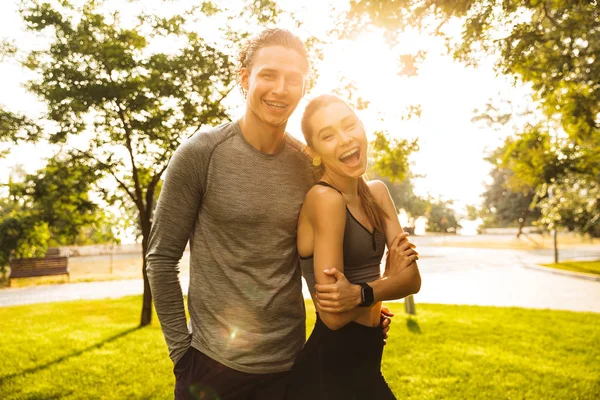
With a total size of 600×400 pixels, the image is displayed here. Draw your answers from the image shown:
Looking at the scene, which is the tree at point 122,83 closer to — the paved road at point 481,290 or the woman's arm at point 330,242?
the woman's arm at point 330,242

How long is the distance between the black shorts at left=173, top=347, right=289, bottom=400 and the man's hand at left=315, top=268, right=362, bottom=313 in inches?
17.9

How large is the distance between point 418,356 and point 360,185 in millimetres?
5850

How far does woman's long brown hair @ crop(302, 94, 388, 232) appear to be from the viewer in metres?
2.10

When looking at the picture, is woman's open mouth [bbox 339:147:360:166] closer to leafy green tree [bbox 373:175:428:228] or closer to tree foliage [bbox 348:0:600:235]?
tree foliage [bbox 348:0:600:235]

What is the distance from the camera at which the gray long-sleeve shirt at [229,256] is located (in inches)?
75.1

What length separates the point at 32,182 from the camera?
8.27 meters

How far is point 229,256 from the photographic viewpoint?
75.8 inches

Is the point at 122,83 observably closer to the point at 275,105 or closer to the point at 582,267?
the point at 275,105

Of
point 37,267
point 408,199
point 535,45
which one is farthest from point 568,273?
point 408,199

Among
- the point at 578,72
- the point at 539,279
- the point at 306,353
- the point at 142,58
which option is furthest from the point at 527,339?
the point at 539,279

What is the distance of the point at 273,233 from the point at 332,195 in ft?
1.09

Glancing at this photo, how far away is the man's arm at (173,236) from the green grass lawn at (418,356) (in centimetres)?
425

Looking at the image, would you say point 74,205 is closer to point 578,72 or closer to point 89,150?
point 89,150

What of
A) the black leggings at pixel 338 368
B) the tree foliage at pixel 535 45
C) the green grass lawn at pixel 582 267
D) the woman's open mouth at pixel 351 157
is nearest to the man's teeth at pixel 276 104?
the woman's open mouth at pixel 351 157
